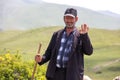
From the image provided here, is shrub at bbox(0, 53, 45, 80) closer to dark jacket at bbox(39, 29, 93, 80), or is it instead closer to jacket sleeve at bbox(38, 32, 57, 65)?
jacket sleeve at bbox(38, 32, 57, 65)

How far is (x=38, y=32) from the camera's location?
497ft

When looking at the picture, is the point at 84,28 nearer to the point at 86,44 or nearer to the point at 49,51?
the point at 86,44

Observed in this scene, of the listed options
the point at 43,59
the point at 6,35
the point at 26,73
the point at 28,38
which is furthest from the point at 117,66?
the point at 6,35

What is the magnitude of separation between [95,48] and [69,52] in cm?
9504

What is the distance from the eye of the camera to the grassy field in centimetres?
6074

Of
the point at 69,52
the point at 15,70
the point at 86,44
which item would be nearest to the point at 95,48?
the point at 15,70

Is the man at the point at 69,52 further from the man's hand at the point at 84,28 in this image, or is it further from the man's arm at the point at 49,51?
the man's arm at the point at 49,51

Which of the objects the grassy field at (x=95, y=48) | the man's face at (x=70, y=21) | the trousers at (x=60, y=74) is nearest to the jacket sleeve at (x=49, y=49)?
the man's face at (x=70, y=21)

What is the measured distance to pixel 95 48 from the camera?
338 feet

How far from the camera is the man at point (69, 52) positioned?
8359mm

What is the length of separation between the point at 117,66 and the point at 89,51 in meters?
54.1

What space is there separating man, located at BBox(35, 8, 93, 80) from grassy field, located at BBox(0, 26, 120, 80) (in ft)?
143

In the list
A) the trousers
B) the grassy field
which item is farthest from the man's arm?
the grassy field

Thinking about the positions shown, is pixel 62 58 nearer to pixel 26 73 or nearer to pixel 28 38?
pixel 26 73
